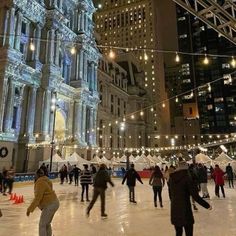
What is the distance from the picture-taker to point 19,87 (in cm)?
3716

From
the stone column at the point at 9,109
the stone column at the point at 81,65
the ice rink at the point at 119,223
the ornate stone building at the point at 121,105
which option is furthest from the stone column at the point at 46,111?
the ice rink at the point at 119,223

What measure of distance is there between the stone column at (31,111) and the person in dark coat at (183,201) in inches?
1327

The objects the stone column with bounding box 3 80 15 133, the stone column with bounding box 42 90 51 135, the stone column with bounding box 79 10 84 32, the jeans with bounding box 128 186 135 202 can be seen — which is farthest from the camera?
the stone column with bounding box 79 10 84 32

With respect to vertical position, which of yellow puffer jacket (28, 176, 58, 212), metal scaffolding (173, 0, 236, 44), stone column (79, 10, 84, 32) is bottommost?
yellow puffer jacket (28, 176, 58, 212)

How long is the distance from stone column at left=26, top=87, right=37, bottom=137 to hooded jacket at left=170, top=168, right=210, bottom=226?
3372cm

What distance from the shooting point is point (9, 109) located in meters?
34.7

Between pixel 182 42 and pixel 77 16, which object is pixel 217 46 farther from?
pixel 77 16

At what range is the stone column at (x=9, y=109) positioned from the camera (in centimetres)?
3412

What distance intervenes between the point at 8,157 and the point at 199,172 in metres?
23.4

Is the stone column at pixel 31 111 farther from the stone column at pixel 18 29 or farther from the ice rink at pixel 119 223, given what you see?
the ice rink at pixel 119 223

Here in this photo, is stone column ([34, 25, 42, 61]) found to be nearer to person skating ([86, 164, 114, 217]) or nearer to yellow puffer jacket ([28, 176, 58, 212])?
person skating ([86, 164, 114, 217])

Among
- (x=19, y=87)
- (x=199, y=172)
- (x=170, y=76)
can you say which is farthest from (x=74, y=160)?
(x=170, y=76)

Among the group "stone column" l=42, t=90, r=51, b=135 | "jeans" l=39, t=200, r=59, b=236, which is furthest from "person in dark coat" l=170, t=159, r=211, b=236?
"stone column" l=42, t=90, r=51, b=135

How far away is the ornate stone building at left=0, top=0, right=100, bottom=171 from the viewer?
35250 millimetres
